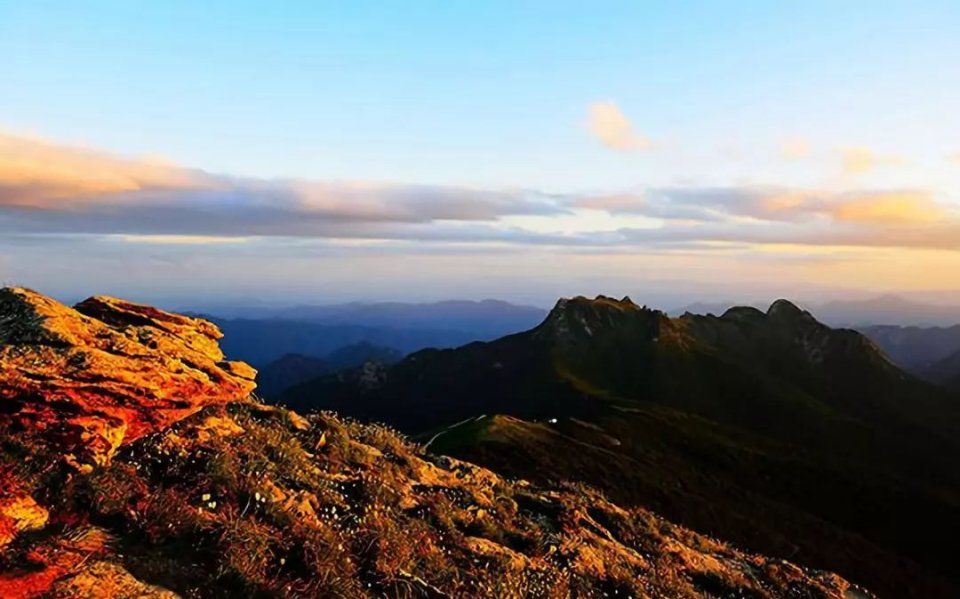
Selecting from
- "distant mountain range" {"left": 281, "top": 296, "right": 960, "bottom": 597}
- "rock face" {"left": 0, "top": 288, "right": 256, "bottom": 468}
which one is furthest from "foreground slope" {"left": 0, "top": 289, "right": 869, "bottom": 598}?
"distant mountain range" {"left": 281, "top": 296, "right": 960, "bottom": 597}

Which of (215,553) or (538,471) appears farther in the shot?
(538,471)

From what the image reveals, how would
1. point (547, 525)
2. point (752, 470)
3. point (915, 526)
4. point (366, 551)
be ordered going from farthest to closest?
point (752, 470) → point (915, 526) → point (547, 525) → point (366, 551)

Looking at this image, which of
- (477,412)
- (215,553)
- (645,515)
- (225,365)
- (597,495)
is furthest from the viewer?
(477,412)

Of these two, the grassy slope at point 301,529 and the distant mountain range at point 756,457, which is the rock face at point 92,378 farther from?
the distant mountain range at point 756,457

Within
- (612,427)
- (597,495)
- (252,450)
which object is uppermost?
(252,450)

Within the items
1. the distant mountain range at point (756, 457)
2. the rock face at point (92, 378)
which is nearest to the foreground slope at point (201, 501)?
the rock face at point (92, 378)

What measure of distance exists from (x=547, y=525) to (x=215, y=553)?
32.1 feet

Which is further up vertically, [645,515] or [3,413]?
[3,413]

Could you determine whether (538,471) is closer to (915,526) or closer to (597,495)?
(597,495)

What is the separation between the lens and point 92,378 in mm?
9633

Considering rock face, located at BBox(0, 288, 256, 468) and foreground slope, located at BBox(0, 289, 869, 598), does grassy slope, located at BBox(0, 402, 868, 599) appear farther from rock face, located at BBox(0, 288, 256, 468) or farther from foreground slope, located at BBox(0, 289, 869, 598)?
rock face, located at BBox(0, 288, 256, 468)

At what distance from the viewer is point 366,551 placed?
33.1 ft

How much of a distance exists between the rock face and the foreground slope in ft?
0.10

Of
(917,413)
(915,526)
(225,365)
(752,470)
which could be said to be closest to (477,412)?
(752,470)
